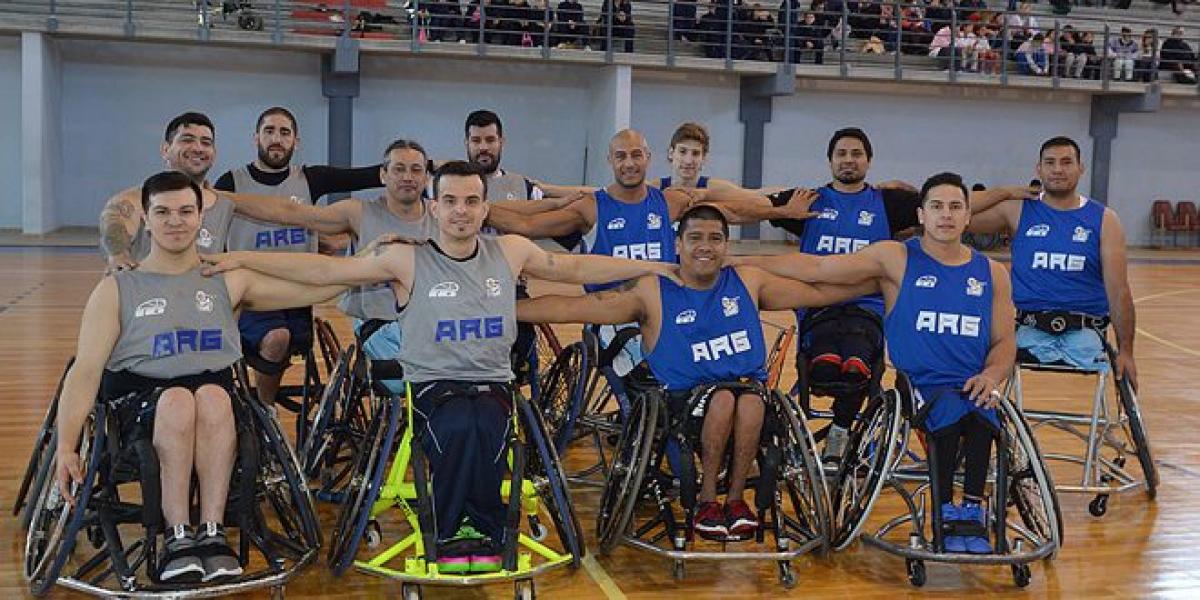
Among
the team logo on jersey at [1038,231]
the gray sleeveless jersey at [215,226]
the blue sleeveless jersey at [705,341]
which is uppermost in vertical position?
the team logo on jersey at [1038,231]

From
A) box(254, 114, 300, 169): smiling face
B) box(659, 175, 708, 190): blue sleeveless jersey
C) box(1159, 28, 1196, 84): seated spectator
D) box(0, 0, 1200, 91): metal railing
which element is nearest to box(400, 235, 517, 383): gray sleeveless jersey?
box(254, 114, 300, 169): smiling face

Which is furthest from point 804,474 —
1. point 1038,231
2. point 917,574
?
point 1038,231

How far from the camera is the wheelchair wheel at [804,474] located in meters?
3.83

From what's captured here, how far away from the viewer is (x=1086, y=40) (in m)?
19.4

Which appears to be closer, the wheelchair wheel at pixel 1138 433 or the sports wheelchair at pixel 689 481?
the sports wheelchair at pixel 689 481

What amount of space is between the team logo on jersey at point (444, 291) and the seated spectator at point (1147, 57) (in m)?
18.0

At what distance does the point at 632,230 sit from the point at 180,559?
2.39m

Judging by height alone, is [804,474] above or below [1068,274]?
below

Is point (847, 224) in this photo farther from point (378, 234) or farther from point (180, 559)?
point (180, 559)

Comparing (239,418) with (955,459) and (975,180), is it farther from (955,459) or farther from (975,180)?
(975,180)

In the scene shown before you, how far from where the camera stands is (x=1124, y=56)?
1945cm

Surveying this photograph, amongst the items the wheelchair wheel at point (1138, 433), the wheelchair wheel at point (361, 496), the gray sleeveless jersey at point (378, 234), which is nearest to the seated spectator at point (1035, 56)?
the wheelchair wheel at point (1138, 433)

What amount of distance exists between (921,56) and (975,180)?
8.77 feet

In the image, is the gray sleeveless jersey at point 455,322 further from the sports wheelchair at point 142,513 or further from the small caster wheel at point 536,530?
the small caster wheel at point 536,530
